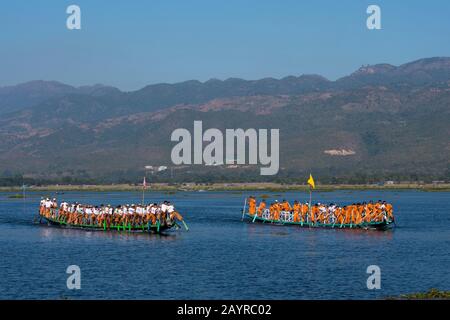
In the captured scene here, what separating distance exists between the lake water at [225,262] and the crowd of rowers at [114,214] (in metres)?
1.50

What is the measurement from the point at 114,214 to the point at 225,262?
24.0m

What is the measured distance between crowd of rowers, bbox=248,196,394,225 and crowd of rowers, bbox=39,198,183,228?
1206cm

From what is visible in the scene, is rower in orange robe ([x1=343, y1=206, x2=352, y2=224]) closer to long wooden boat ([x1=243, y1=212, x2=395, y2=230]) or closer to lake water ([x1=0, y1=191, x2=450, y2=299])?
long wooden boat ([x1=243, y1=212, x2=395, y2=230])

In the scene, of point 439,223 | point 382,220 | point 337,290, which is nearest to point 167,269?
point 337,290

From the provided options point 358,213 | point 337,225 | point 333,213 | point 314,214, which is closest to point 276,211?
point 314,214

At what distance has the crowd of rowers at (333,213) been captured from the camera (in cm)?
7850

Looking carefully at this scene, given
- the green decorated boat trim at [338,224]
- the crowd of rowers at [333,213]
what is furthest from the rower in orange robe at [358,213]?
the green decorated boat trim at [338,224]

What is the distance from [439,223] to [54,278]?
50.2 metres

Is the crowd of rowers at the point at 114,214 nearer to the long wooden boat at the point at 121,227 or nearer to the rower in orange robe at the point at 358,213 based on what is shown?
the long wooden boat at the point at 121,227

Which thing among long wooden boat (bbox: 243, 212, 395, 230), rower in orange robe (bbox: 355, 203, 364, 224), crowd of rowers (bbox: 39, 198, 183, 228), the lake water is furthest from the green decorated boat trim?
crowd of rowers (bbox: 39, 198, 183, 228)

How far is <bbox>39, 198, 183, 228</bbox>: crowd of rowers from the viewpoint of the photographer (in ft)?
240

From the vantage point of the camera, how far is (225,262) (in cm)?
5650

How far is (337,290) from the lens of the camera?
44.6 meters
